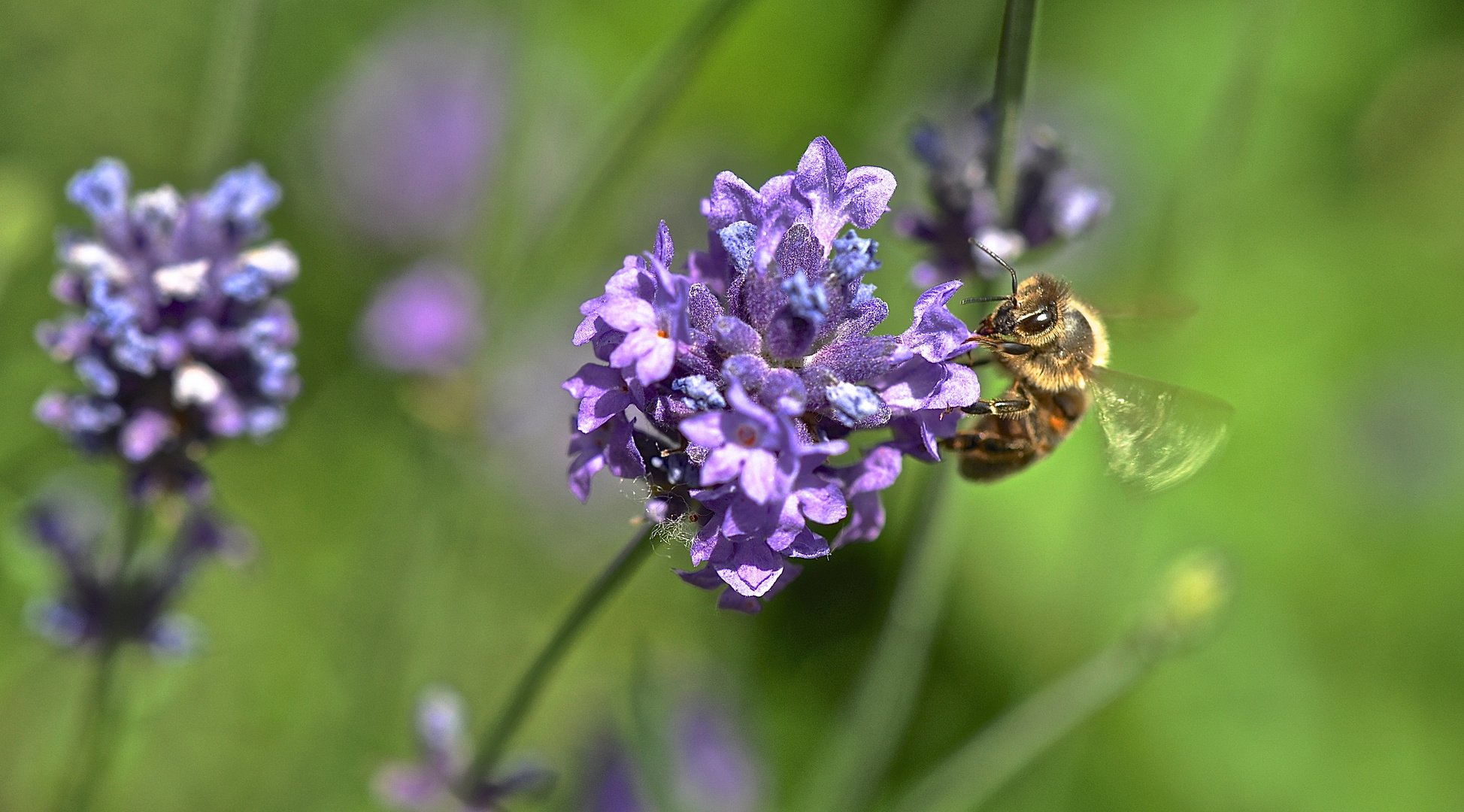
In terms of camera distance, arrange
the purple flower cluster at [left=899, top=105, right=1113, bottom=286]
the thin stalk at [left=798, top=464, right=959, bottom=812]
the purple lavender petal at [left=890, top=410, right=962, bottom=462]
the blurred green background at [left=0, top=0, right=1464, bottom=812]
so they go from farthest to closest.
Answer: the blurred green background at [left=0, top=0, right=1464, bottom=812]
the thin stalk at [left=798, top=464, right=959, bottom=812]
the purple flower cluster at [left=899, top=105, right=1113, bottom=286]
the purple lavender petal at [left=890, top=410, right=962, bottom=462]

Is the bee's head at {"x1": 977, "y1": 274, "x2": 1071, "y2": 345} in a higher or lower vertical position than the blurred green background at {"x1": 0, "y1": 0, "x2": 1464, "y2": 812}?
higher

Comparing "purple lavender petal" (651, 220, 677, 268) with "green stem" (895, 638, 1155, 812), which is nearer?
"purple lavender petal" (651, 220, 677, 268)

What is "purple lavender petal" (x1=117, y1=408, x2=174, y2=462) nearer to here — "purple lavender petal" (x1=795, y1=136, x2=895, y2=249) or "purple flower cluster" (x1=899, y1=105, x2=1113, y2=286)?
"purple lavender petal" (x1=795, y1=136, x2=895, y2=249)

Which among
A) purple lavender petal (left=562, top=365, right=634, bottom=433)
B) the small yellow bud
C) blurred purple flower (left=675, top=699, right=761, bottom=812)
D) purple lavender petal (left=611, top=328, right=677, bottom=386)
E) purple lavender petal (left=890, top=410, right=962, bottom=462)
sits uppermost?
purple lavender petal (left=611, top=328, right=677, bottom=386)

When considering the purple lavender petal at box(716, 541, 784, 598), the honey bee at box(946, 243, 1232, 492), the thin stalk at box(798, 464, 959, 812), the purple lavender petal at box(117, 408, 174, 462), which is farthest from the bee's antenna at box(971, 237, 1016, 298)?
the purple lavender petal at box(117, 408, 174, 462)

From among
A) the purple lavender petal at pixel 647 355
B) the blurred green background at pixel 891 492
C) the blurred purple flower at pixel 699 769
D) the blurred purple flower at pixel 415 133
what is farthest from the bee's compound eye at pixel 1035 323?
the blurred purple flower at pixel 415 133

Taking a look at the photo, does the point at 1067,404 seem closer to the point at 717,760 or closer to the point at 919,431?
the point at 919,431

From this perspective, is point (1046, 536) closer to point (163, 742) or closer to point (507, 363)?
point (507, 363)
